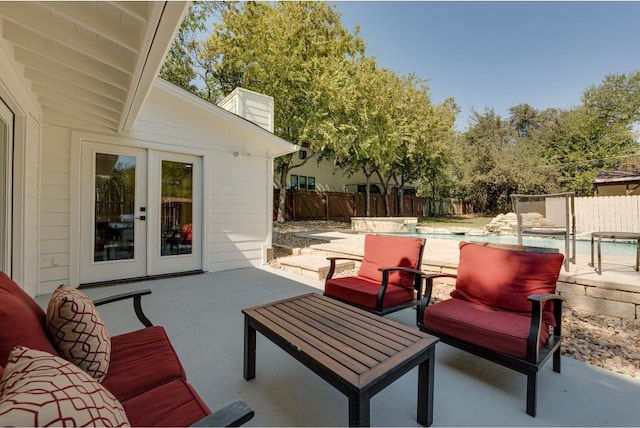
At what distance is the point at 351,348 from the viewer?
5.45 feet

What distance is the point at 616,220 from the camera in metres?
8.21

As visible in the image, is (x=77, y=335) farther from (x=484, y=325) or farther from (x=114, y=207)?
(x=114, y=207)

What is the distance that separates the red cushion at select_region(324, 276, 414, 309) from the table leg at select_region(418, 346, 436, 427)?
3.88 ft

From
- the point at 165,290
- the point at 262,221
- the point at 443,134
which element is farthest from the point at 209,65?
the point at 443,134

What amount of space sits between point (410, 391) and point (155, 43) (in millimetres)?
3058

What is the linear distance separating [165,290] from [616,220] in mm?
11461

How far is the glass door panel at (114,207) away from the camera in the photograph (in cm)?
454

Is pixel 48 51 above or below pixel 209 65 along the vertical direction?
below

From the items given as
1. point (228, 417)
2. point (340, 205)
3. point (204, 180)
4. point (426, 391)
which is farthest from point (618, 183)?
point (228, 417)

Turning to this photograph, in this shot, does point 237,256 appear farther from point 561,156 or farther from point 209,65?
point 561,156

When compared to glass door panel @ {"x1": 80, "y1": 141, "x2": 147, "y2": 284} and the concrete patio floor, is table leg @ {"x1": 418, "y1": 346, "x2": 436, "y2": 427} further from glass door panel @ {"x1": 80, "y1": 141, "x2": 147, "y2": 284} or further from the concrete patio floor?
glass door panel @ {"x1": 80, "y1": 141, "x2": 147, "y2": 284}

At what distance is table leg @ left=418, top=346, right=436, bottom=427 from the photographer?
1684mm

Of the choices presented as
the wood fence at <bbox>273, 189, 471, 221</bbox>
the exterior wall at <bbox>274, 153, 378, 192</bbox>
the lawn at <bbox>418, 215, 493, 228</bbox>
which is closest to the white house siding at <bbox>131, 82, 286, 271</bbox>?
the wood fence at <bbox>273, 189, 471, 221</bbox>

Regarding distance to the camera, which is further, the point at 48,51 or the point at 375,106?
the point at 375,106
